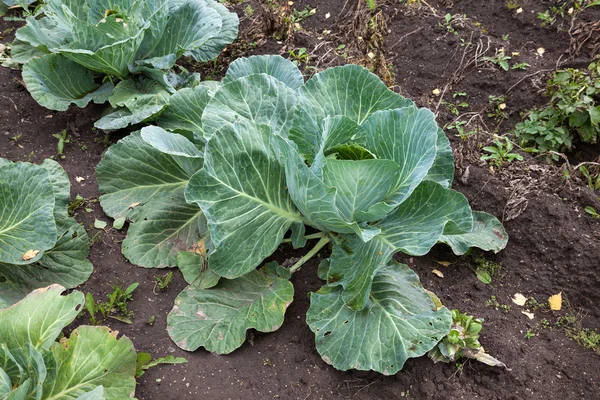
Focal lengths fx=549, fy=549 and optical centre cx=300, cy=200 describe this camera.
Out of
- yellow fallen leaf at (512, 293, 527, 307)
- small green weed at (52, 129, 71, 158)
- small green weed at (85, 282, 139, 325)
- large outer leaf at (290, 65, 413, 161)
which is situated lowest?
small green weed at (85, 282, 139, 325)

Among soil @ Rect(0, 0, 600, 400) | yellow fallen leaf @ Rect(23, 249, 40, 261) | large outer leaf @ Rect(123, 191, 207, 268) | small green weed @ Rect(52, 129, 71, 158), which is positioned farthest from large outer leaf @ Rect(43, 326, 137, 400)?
small green weed @ Rect(52, 129, 71, 158)

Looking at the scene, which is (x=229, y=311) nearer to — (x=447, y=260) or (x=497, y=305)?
(x=447, y=260)

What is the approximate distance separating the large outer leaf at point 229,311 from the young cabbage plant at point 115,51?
129 centimetres

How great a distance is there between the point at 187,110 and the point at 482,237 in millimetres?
1960

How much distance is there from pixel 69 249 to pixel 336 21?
327cm

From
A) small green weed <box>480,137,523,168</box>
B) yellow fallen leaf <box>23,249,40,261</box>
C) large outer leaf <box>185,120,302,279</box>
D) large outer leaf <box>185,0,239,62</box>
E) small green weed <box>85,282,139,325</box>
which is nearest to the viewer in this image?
large outer leaf <box>185,120,302,279</box>

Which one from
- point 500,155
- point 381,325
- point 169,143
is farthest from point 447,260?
point 169,143

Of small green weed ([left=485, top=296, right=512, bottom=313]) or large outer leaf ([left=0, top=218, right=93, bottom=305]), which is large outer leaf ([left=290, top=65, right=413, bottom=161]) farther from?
large outer leaf ([left=0, top=218, right=93, bottom=305])

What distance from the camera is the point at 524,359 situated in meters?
2.74

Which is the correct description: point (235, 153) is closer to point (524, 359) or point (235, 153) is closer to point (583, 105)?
point (524, 359)

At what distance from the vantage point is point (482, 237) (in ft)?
10.3

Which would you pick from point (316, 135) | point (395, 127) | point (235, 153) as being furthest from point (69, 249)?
point (395, 127)

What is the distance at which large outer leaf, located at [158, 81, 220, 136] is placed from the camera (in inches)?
135

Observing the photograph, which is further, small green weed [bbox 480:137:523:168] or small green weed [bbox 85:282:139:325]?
small green weed [bbox 480:137:523:168]
